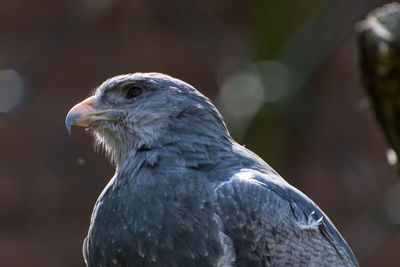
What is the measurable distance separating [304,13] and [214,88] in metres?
1.16

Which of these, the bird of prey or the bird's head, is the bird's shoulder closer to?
the bird of prey

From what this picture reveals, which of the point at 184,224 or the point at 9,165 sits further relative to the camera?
the point at 9,165

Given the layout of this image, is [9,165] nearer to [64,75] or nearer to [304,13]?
[64,75]

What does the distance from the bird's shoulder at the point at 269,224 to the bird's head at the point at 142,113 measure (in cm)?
50

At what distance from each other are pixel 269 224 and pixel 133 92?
1221 mm

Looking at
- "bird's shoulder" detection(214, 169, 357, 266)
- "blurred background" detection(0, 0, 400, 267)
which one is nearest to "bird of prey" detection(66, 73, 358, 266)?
"bird's shoulder" detection(214, 169, 357, 266)

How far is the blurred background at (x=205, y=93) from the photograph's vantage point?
8.27 meters

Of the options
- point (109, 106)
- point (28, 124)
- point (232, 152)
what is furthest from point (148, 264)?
point (28, 124)

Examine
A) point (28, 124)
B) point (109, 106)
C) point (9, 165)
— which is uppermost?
point (109, 106)

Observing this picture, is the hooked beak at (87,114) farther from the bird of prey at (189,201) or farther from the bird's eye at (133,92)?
the bird's eye at (133,92)

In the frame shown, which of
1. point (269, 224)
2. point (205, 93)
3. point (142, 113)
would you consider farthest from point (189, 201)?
point (205, 93)

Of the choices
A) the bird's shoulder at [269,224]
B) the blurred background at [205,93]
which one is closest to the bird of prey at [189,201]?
the bird's shoulder at [269,224]

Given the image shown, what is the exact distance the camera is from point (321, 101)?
8.88 metres

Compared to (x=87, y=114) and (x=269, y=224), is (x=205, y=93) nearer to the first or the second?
(x=87, y=114)
